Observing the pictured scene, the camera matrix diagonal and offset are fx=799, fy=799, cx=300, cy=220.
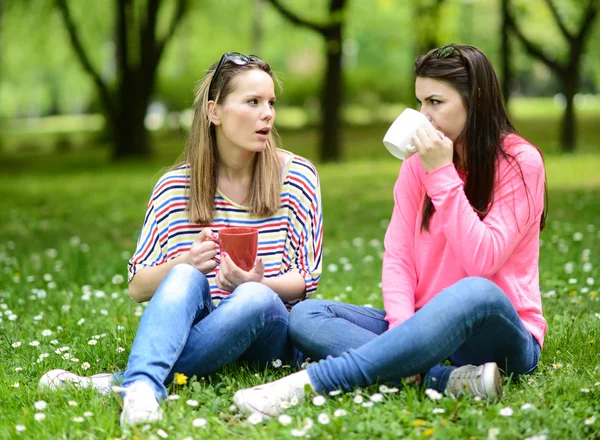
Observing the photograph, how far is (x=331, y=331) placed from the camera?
3.25 metres

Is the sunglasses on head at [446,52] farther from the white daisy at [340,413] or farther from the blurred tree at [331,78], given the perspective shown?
the blurred tree at [331,78]

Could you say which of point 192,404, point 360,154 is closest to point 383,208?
point 192,404

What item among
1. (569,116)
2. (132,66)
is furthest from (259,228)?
(132,66)

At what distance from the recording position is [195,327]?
3277 millimetres

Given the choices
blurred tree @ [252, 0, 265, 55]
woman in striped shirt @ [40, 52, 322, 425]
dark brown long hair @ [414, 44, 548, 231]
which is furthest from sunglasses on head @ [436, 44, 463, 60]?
blurred tree @ [252, 0, 265, 55]

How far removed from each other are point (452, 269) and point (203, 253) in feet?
3.40

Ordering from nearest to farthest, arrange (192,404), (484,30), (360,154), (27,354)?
(192,404), (27,354), (360,154), (484,30)

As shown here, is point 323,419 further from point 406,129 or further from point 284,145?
point 284,145

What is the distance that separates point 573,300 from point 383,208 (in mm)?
5148

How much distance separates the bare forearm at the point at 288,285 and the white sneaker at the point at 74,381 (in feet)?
2.56

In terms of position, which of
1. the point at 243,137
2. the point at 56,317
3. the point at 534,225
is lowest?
the point at 56,317

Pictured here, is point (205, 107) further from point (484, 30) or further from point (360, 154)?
point (484, 30)

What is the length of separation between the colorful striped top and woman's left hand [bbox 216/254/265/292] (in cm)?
23

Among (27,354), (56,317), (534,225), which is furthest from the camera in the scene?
(56,317)
